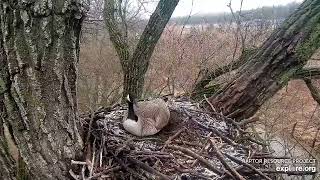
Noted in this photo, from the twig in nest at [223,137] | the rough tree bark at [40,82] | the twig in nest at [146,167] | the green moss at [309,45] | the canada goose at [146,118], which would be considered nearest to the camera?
the rough tree bark at [40,82]

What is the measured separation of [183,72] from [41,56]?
5.66 m

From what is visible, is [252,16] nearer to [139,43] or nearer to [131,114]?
[139,43]

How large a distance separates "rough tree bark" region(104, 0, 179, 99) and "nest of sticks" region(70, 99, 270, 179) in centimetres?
173

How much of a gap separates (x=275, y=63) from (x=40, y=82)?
71.6 inches

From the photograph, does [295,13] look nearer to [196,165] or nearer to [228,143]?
[228,143]

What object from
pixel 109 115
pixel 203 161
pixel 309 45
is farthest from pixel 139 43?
pixel 203 161

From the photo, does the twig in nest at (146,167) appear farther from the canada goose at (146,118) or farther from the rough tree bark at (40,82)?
the canada goose at (146,118)

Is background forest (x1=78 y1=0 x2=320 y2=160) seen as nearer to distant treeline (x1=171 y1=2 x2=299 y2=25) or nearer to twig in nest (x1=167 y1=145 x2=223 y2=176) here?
distant treeline (x1=171 y1=2 x2=299 y2=25)

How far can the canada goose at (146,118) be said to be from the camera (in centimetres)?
253

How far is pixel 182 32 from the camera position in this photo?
7.09m

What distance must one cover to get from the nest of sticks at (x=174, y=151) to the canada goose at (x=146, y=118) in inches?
2.1

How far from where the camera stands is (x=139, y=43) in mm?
5059

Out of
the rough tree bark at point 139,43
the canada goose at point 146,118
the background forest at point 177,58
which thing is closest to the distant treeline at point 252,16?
the background forest at point 177,58

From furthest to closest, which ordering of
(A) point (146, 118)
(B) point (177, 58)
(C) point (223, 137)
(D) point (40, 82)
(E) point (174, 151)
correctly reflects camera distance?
(B) point (177, 58), (A) point (146, 118), (C) point (223, 137), (E) point (174, 151), (D) point (40, 82)
